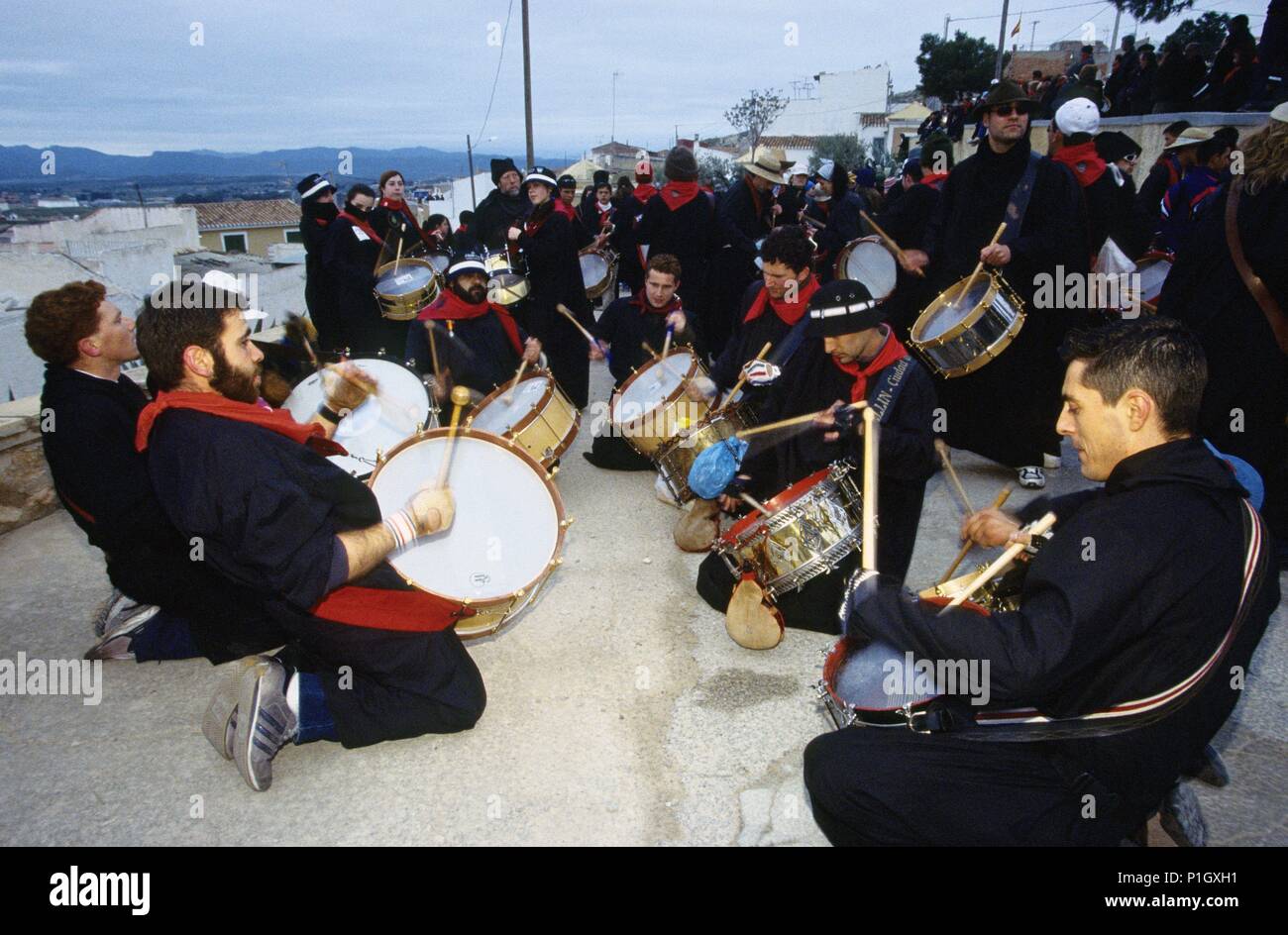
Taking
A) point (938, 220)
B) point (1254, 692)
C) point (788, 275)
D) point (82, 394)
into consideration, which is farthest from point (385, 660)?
point (938, 220)

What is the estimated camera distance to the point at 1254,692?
3121 millimetres

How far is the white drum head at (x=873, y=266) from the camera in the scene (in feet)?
20.4

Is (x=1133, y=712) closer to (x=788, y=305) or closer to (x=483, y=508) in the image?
(x=483, y=508)

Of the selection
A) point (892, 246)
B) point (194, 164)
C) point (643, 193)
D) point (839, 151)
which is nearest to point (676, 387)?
point (892, 246)

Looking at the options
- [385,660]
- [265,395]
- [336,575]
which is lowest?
[385,660]

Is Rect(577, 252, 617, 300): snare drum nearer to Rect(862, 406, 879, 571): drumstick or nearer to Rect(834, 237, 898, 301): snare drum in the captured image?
Rect(834, 237, 898, 301): snare drum

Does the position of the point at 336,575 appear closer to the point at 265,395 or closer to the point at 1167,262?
the point at 265,395

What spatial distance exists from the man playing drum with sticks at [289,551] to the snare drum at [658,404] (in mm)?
1708

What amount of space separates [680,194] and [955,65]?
38149mm

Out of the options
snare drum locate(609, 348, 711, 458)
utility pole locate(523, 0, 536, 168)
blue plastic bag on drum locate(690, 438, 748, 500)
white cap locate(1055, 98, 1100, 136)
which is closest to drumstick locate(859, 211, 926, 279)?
white cap locate(1055, 98, 1100, 136)

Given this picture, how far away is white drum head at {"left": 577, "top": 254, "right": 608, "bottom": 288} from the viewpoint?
9551mm

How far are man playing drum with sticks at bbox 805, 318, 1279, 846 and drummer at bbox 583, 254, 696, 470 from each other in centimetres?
366

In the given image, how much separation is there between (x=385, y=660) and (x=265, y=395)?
178 centimetres
